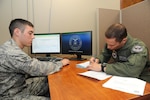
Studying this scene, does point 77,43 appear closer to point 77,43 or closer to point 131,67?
point 77,43

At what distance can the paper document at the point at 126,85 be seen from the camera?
92 cm

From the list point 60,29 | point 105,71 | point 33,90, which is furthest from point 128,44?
point 60,29

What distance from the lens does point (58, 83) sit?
1135 millimetres

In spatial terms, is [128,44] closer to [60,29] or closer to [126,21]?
[126,21]

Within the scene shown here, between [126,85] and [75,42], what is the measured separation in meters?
1.27

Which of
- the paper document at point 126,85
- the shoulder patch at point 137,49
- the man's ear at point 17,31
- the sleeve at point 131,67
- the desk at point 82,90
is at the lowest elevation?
the desk at point 82,90

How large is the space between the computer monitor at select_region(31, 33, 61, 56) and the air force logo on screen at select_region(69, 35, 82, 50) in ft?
0.59

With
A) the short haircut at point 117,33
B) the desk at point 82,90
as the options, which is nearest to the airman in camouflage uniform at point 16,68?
the desk at point 82,90

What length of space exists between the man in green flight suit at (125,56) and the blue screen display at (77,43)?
0.57 meters

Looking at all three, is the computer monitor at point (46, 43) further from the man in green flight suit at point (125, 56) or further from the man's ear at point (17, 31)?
the man in green flight suit at point (125, 56)

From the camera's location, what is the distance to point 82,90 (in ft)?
3.18

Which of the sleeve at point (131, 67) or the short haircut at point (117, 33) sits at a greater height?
the short haircut at point (117, 33)

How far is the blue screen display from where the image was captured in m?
2.10

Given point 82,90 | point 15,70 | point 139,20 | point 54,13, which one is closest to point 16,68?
point 15,70
